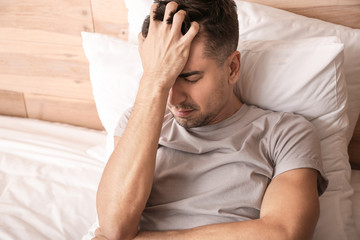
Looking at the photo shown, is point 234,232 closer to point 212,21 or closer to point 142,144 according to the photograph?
point 142,144

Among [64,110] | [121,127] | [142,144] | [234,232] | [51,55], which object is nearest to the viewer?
[234,232]

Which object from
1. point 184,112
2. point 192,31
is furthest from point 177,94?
point 192,31

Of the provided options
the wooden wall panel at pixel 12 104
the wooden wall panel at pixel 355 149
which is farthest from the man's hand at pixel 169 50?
the wooden wall panel at pixel 12 104

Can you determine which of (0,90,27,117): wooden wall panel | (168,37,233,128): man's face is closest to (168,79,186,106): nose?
(168,37,233,128): man's face

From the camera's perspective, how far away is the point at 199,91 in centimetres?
108

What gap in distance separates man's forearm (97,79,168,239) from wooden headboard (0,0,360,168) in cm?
75

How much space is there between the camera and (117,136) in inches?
48.4

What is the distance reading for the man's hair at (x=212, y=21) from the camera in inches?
41.7

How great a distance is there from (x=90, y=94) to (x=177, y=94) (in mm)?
870

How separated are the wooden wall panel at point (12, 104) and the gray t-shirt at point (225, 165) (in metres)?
1.12

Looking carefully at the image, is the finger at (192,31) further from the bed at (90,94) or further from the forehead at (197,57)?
the bed at (90,94)

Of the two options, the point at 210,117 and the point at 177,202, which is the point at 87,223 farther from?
the point at 210,117

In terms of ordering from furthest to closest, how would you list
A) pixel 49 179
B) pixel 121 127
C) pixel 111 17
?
pixel 111 17 → pixel 49 179 → pixel 121 127

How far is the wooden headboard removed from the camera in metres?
1.70
